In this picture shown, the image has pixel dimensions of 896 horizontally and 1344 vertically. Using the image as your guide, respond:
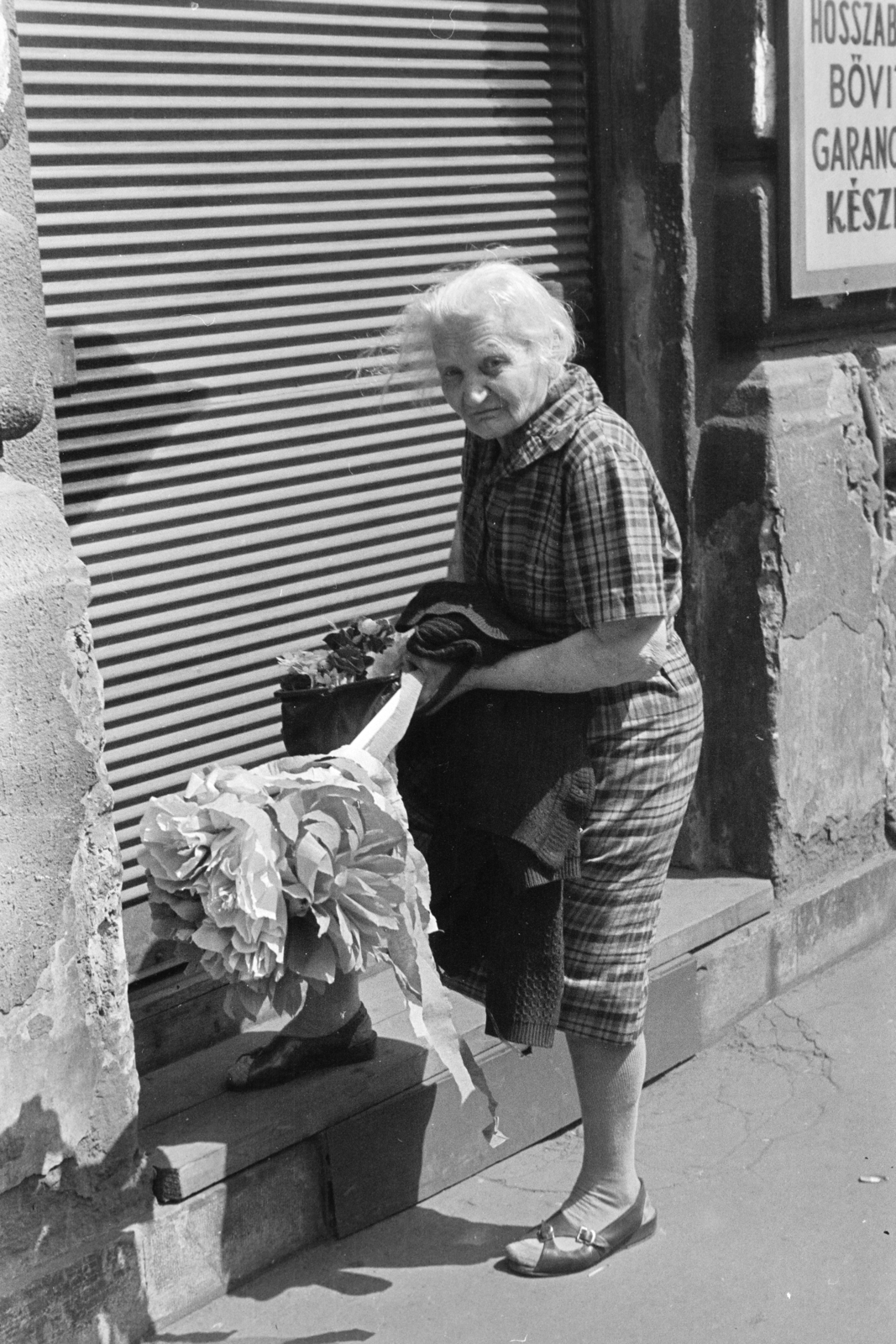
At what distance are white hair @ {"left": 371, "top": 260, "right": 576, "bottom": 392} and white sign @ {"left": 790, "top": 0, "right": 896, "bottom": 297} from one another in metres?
1.47

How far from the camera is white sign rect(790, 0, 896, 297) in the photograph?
13.5 ft

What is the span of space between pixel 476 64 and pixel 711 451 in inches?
42.8

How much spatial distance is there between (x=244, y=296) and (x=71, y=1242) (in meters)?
1.88

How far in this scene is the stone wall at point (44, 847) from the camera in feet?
8.53

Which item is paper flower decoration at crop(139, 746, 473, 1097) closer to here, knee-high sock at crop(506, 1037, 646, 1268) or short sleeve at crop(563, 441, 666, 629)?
short sleeve at crop(563, 441, 666, 629)

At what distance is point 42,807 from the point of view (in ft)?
8.75

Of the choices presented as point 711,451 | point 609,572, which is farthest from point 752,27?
point 609,572

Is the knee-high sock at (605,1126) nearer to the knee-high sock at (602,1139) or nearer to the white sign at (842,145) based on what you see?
the knee-high sock at (602,1139)

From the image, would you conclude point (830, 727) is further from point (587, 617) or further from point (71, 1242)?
point (71, 1242)

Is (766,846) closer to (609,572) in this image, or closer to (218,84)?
(609,572)

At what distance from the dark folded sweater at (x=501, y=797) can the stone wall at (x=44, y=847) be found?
0.58m

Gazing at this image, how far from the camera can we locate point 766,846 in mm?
4344

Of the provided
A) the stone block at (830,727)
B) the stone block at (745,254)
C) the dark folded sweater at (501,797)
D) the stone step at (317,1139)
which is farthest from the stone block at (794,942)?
the stone block at (745,254)

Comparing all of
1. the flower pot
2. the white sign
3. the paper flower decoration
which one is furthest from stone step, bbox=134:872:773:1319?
the white sign
